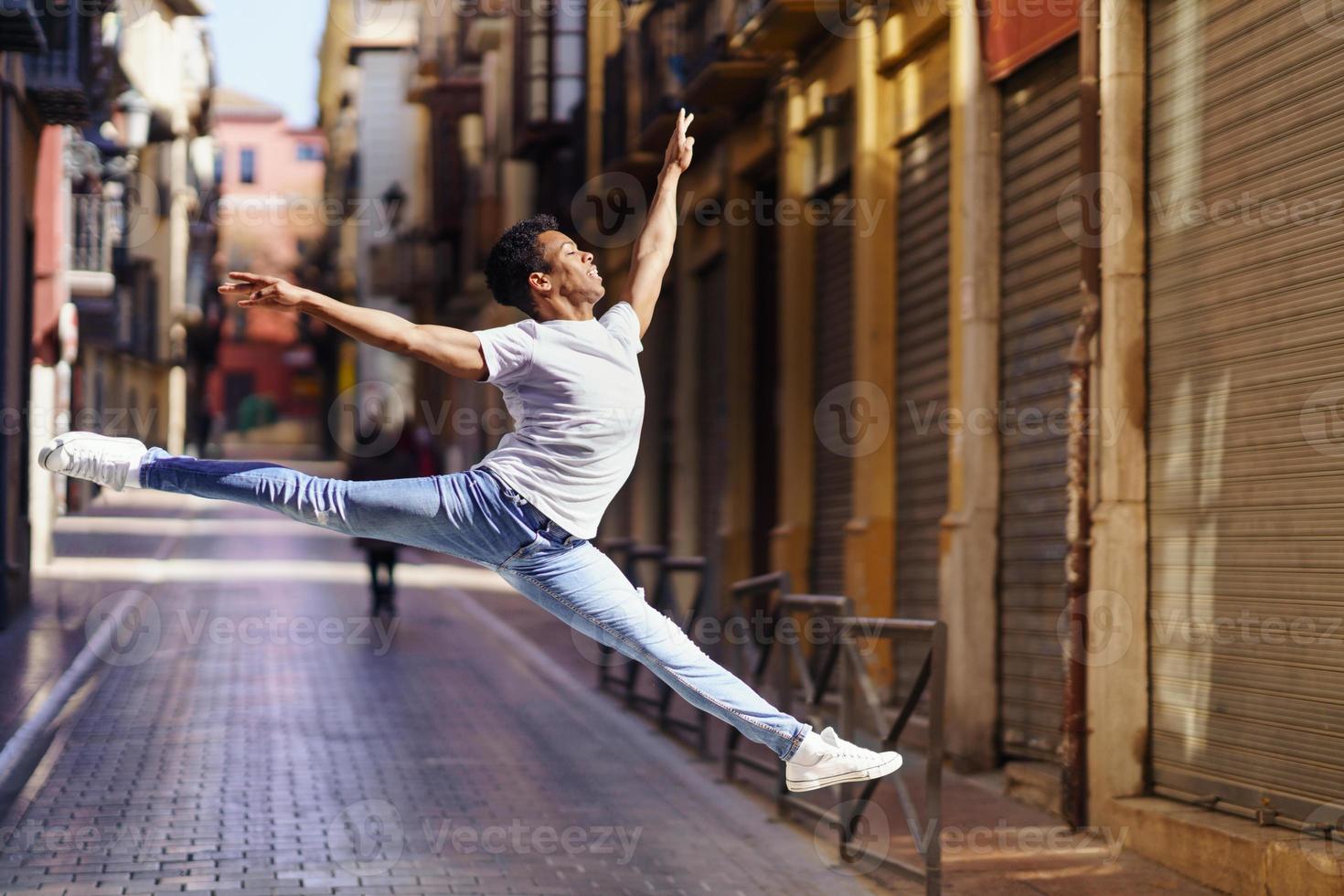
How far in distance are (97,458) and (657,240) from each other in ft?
5.93

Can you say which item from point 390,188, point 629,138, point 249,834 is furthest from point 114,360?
point 249,834

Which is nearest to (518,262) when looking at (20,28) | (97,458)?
(97,458)

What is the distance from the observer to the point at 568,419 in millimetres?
5305

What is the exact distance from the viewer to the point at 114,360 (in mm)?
51469

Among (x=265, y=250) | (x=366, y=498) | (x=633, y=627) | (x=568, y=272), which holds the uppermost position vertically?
(x=265, y=250)

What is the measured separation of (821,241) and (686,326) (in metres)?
5.21

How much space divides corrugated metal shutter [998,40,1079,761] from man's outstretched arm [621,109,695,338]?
5.11 meters

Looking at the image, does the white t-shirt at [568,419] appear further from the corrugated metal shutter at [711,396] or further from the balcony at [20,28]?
the corrugated metal shutter at [711,396]

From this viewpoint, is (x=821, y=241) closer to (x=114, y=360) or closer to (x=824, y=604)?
(x=824, y=604)

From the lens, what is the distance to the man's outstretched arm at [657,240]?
5.68 m

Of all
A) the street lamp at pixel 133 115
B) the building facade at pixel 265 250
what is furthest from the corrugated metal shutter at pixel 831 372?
the building facade at pixel 265 250

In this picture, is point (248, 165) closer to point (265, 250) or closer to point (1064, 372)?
point (265, 250)

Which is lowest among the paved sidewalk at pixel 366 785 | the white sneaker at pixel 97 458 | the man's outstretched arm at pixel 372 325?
the paved sidewalk at pixel 366 785

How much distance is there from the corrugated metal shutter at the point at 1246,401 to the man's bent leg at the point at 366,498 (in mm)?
3832
